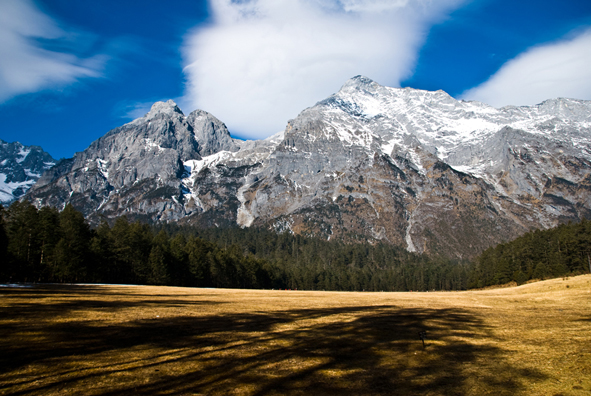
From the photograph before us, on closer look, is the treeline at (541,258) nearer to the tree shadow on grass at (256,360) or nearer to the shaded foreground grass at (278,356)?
the shaded foreground grass at (278,356)

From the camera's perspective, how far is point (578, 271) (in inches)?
3223

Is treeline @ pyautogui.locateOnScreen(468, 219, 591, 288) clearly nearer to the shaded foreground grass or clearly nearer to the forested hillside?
the forested hillside

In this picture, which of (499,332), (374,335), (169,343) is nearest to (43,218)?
(169,343)

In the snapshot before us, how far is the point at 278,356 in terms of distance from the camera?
11930mm

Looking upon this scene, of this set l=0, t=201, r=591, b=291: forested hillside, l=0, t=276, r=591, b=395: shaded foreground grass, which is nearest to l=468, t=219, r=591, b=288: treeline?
l=0, t=201, r=591, b=291: forested hillside

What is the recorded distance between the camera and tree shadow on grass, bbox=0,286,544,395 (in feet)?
29.6

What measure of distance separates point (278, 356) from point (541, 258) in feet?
356

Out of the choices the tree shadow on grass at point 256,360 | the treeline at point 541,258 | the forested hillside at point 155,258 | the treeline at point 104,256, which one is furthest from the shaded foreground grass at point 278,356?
the treeline at point 541,258

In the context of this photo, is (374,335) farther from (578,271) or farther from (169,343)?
(578,271)

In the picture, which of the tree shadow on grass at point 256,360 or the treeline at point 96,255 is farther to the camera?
the treeline at point 96,255

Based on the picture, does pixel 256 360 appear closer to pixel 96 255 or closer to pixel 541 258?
pixel 96 255

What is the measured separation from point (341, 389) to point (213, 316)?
13.2 m

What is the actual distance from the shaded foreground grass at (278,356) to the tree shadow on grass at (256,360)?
36 millimetres

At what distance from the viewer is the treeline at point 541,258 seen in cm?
8330
